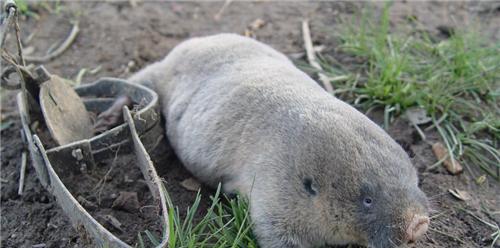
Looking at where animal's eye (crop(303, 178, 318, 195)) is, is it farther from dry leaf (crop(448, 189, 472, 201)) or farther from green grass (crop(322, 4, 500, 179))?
green grass (crop(322, 4, 500, 179))

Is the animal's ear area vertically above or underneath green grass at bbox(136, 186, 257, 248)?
above

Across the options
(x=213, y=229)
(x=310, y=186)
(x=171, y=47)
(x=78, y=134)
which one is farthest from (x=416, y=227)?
(x=171, y=47)

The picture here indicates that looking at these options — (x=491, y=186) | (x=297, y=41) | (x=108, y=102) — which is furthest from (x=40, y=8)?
(x=491, y=186)

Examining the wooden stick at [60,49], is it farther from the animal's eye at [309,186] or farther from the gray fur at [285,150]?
the animal's eye at [309,186]

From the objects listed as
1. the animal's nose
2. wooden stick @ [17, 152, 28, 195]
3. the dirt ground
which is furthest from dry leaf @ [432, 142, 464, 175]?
wooden stick @ [17, 152, 28, 195]

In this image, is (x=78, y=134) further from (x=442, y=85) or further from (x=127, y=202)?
(x=442, y=85)

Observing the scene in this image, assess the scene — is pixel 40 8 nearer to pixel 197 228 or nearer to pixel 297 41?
pixel 297 41
